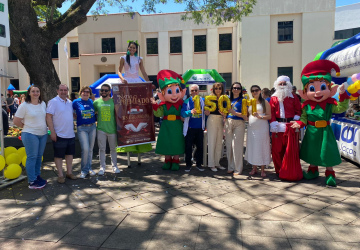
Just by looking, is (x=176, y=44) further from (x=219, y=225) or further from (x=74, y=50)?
(x=219, y=225)

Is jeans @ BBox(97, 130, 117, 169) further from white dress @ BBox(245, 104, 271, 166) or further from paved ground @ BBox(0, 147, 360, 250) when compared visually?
white dress @ BBox(245, 104, 271, 166)

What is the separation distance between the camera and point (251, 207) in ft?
13.8

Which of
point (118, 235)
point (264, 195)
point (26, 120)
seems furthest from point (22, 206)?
point (264, 195)

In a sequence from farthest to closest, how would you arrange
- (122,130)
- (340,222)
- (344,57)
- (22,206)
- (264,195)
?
(344,57), (122,130), (264,195), (22,206), (340,222)

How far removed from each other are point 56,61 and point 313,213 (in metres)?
26.6

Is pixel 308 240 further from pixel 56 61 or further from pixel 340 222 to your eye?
pixel 56 61

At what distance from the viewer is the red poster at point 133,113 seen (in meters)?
6.02

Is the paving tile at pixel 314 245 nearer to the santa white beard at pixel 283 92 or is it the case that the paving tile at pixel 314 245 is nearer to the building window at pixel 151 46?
the santa white beard at pixel 283 92

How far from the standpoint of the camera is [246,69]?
20.8 meters

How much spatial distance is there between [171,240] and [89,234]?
3.09 feet

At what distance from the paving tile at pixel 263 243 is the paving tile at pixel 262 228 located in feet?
0.29

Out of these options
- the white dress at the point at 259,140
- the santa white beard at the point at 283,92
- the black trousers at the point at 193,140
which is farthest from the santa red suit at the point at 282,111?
the black trousers at the point at 193,140

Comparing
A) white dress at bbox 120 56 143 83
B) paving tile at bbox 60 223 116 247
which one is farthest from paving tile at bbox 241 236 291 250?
white dress at bbox 120 56 143 83

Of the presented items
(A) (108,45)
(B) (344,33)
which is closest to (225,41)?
(A) (108,45)
